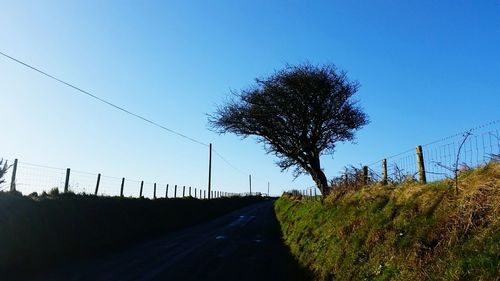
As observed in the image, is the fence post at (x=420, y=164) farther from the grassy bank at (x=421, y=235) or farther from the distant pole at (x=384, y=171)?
the distant pole at (x=384, y=171)

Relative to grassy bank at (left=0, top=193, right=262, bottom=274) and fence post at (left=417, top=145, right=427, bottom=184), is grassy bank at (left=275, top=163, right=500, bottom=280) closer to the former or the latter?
fence post at (left=417, top=145, right=427, bottom=184)

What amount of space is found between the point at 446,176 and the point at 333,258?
320 centimetres

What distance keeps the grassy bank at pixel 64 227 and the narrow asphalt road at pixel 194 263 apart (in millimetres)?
1246

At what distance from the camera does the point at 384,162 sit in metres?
16.2

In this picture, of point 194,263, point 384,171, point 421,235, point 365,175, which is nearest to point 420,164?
point 384,171

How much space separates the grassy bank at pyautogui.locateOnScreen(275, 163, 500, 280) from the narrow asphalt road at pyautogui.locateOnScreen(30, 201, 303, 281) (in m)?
2.02

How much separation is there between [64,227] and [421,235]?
1408cm

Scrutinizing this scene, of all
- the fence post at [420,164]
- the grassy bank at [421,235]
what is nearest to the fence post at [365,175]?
the grassy bank at [421,235]

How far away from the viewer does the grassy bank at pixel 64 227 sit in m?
15.4

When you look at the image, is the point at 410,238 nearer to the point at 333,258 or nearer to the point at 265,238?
the point at 333,258

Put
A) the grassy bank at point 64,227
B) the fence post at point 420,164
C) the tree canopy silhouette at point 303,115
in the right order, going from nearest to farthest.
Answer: the fence post at point 420,164, the grassy bank at point 64,227, the tree canopy silhouette at point 303,115

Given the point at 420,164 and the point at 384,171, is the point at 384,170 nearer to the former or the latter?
the point at 384,171

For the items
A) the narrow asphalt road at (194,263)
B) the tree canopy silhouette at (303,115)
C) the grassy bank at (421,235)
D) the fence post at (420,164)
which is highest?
the tree canopy silhouette at (303,115)

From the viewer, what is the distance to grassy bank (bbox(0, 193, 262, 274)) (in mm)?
15352
